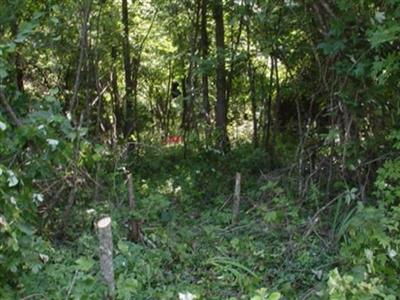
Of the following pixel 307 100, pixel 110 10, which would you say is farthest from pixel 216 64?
pixel 110 10

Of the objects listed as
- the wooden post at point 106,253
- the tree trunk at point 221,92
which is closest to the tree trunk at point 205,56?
the tree trunk at point 221,92

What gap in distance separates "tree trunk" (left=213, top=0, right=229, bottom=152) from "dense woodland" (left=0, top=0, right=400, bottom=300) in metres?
0.02

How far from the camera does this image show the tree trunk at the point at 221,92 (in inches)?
286

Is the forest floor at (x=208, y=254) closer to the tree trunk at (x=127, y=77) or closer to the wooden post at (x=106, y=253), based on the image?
the wooden post at (x=106, y=253)

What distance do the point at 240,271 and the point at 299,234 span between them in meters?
0.70

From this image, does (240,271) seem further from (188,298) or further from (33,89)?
(33,89)

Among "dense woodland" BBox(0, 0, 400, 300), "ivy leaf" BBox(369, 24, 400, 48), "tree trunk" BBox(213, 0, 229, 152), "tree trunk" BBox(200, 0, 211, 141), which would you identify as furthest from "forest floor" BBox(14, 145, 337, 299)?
"tree trunk" BBox(200, 0, 211, 141)

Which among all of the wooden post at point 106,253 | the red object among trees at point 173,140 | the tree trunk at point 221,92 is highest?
the tree trunk at point 221,92

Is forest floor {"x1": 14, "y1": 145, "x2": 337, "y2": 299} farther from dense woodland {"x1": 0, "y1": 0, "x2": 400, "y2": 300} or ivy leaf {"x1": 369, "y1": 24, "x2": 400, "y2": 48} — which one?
ivy leaf {"x1": 369, "y1": 24, "x2": 400, "y2": 48}

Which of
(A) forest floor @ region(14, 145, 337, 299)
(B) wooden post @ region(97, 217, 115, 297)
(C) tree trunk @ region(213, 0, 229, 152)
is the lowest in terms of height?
(A) forest floor @ region(14, 145, 337, 299)

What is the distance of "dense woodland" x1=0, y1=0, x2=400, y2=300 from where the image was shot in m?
2.99

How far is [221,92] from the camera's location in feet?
25.0

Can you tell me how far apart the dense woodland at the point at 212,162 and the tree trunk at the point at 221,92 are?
0.06 ft

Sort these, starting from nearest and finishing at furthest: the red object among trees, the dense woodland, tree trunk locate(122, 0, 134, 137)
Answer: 1. the dense woodland
2. tree trunk locate(122, 0, 134, 137)
3. the red object among trees
